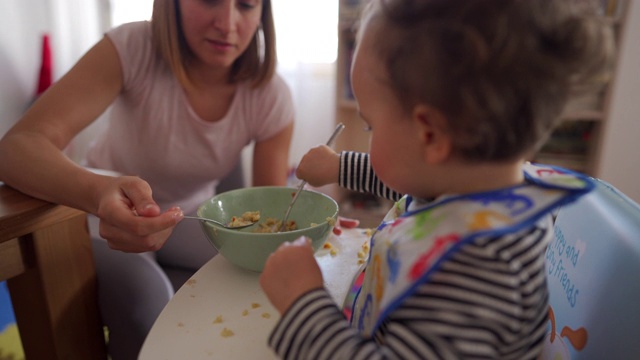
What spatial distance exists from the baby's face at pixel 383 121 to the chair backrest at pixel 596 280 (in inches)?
10.9

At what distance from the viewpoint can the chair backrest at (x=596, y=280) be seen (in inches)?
20.2

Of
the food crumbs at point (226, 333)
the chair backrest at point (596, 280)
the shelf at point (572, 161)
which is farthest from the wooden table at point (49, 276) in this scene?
the shelf at point (572, 161)

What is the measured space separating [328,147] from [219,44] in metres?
0.47

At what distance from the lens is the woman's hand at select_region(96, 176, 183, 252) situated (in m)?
0.64

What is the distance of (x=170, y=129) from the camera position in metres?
1.16

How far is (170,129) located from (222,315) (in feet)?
2.23

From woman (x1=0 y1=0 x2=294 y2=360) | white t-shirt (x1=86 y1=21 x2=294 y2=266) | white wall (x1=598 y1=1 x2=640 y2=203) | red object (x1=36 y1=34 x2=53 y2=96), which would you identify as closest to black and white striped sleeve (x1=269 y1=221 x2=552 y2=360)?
woman (x1=0 y1=0 x2=294 y2=360)

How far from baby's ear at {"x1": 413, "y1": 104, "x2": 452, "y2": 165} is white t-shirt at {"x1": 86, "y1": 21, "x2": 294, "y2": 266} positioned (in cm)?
79

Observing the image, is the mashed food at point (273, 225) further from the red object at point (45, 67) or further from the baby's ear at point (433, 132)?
the red object at point (45, 67)

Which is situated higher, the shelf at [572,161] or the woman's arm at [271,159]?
the woman's arm at [271,159]

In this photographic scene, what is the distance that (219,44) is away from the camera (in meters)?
1.09

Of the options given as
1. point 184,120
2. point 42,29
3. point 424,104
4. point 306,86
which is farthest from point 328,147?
point 42,29

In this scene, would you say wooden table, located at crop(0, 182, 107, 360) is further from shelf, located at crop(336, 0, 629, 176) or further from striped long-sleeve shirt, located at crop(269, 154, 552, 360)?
shelf, located at crop(336, 0, 629, 176)

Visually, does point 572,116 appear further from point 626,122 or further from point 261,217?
point 261,217
